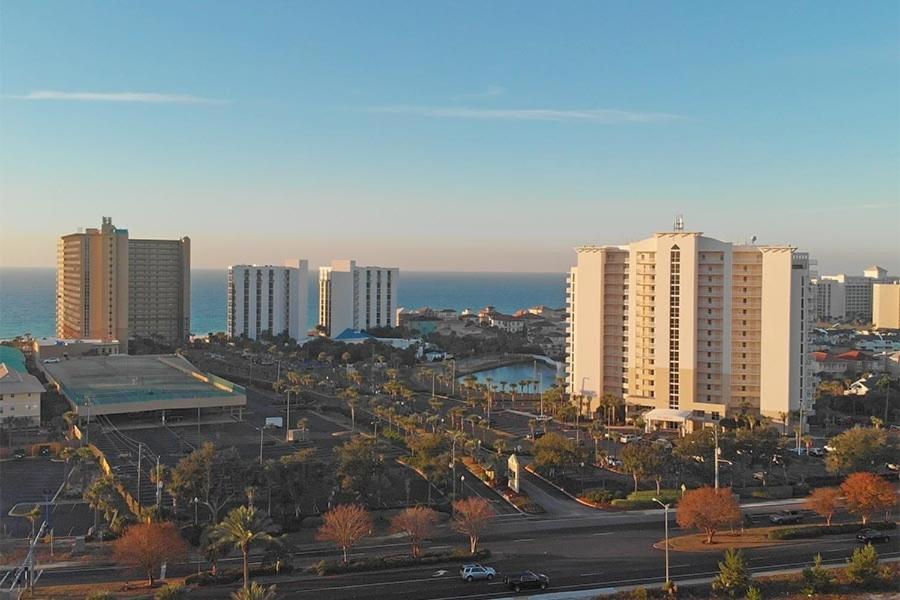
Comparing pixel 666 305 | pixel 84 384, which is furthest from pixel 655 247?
pixel 84 384

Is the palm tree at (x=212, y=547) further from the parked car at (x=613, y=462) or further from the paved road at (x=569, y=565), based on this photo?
the parked car at (x=613, y=462)

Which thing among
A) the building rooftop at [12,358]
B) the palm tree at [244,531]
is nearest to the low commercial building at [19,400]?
the building rooftop at [12,358]

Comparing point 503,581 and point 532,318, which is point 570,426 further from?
point 532,318

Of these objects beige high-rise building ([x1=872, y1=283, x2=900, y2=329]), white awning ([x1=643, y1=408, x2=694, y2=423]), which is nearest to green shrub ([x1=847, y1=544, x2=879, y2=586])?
A: white awning ([x1=643, y1=408, x2=694, y2=423])

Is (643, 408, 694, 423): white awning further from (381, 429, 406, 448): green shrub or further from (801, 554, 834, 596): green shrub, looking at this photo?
(801, 554, 834, 596): green shrub

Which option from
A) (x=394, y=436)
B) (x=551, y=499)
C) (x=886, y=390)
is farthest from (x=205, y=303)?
(x=551, y=499)

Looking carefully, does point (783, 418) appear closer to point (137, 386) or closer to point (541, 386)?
point (541, 386)
